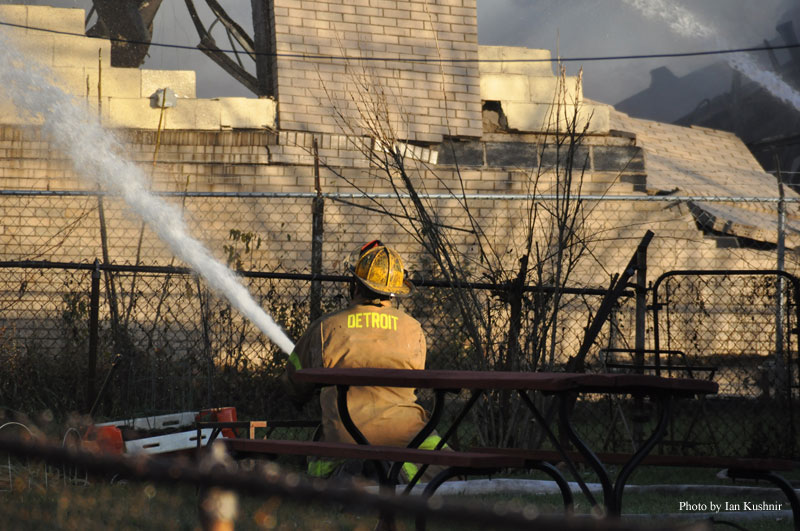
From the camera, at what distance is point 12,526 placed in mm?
3814

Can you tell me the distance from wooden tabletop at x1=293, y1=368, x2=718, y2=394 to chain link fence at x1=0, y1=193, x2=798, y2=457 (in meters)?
2.14

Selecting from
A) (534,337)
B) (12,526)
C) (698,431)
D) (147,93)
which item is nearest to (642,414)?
(534,337)

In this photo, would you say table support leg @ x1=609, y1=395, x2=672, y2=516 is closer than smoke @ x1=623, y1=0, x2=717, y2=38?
Yes

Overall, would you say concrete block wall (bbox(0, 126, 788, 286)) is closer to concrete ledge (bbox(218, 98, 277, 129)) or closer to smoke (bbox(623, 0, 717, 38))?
concrete ledge (bbox(218, 98, 277, 129))

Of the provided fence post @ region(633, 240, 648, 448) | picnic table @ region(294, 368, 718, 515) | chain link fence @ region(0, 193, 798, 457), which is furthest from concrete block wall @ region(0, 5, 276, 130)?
picnic table @ region(294, 368, 718, 515)

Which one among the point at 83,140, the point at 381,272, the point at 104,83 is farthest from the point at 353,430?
the point at 104,83

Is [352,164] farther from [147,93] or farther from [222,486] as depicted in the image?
[222,486]

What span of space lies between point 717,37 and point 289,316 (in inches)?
683

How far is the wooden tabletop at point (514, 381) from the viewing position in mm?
3182

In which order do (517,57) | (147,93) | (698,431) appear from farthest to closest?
(517,57), (147,93), (698,431)

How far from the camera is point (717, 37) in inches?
861

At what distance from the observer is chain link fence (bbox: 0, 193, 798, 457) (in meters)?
6.62

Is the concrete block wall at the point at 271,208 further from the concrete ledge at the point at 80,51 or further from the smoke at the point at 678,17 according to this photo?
the smoke at the point at 678,17

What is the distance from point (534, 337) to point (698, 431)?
8.16ft
